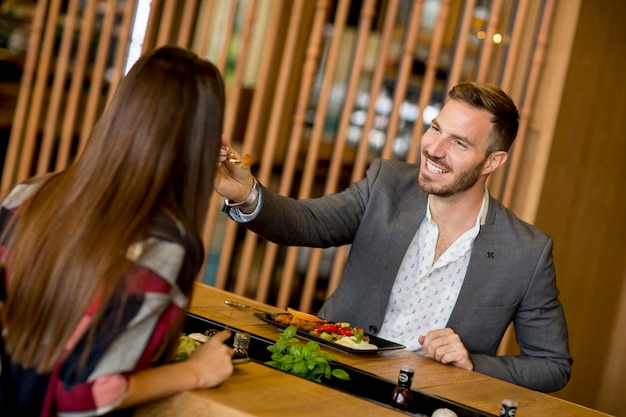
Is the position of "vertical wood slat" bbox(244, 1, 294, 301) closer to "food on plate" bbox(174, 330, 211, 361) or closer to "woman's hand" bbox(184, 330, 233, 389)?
"food on plate" bbox(174, 330, 211, 361)

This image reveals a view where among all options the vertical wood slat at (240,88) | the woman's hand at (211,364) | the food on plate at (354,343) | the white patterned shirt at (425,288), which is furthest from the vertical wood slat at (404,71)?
the woman's hand at (211,364)

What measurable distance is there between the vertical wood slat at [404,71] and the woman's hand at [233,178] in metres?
1.58

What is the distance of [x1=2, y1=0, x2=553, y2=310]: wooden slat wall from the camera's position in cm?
378

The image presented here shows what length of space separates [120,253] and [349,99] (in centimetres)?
257

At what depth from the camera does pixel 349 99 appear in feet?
12.6

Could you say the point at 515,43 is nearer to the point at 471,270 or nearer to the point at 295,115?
the point at 295,115

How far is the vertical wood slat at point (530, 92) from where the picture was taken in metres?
3.68

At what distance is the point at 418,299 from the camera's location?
8.83 feet

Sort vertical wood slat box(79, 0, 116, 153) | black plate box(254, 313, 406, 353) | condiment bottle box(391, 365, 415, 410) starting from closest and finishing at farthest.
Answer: condiment bottle box(391, 365, 415, 410), black plate box(254, 313, 406, 353), vertical wood slat box(79, 0, 116, 153)

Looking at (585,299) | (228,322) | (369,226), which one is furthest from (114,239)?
(585,299)

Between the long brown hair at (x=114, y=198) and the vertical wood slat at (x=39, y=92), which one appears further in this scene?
the vertical wood slat at (x=39, y=92)

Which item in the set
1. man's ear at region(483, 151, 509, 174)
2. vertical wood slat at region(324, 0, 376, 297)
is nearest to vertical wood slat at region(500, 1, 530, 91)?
vertical wood slat at region(324, 0, 376, 297)

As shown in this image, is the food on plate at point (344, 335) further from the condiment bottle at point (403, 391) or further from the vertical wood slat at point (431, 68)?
the vertical wood slat at point (431, 68)

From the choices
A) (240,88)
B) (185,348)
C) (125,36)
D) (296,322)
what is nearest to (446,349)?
(296,322)
